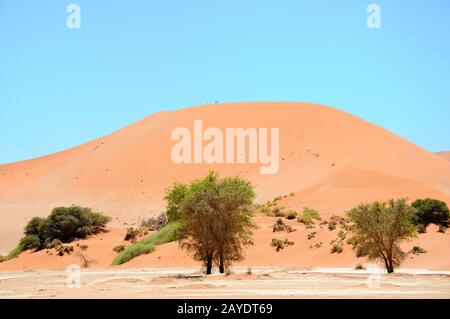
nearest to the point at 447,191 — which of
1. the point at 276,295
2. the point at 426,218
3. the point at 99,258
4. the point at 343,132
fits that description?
the point at 343,132

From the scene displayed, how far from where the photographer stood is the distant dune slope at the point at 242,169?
201ft

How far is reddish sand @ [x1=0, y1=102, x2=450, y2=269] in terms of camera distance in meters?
60.4

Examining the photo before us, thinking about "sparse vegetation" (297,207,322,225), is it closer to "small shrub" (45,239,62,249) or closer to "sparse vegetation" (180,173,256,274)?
"small shrub" (45,239,62,249)

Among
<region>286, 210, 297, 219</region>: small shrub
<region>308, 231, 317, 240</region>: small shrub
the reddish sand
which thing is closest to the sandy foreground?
<region>308, 231, 317, 240</region>: small shrub

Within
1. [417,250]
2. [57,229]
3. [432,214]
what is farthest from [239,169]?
[417,250]

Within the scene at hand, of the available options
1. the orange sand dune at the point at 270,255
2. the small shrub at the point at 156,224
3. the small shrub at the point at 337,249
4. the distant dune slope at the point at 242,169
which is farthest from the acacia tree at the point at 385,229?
the small shrub at the point at 156,224

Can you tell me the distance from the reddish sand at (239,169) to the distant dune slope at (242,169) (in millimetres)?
127

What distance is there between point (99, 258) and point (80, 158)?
52.6 metres

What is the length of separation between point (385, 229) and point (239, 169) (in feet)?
170

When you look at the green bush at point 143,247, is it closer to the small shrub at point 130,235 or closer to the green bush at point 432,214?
the small shrub at point 130,235

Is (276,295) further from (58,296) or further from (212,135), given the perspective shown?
(212,135)
